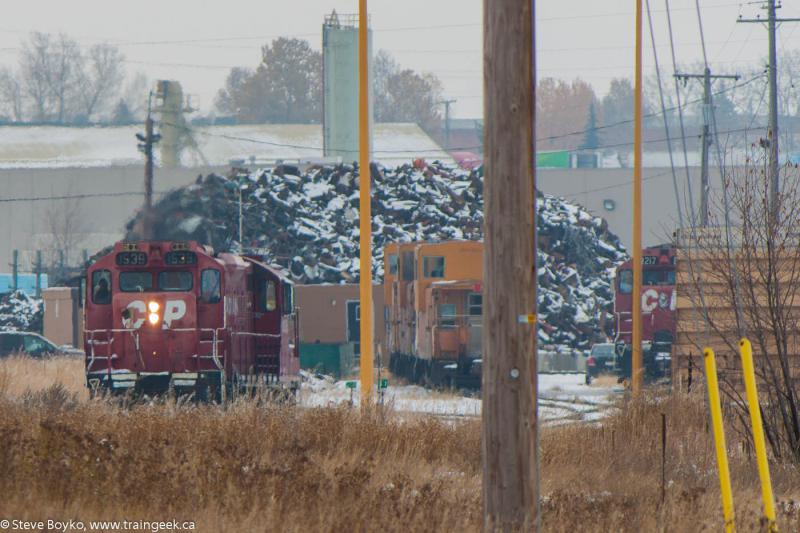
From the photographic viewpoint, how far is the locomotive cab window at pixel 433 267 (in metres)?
36.4

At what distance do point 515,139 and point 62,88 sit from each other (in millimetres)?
123273

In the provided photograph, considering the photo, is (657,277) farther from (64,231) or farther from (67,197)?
(67,197)

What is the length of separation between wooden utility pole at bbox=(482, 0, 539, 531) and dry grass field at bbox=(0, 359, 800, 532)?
903 mm

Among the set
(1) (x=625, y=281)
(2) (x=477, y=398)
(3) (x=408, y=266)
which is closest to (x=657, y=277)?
(1) (x=625, y=281)

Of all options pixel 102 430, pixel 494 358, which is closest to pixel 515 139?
pixel 494 358

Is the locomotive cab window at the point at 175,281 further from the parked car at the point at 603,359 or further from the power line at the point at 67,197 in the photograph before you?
Result: the power line at the point at 67,197

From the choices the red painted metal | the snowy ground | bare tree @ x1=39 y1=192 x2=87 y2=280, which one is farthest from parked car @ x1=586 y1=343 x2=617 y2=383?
bare tree @ x1=39 y1=192 x2=87 y2=280


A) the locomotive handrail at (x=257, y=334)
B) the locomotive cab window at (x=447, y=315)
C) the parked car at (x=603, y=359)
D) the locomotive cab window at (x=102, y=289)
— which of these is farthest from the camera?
the parked car at (x=603, y=359)

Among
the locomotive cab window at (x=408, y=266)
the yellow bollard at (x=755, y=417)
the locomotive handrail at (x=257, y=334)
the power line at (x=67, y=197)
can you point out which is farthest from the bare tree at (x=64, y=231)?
the yellow bollard at (x=755, y=417)

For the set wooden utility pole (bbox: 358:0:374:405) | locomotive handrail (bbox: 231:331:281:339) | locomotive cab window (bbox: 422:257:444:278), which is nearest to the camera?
wooden utility pole (bbox: 358:0:374:405)

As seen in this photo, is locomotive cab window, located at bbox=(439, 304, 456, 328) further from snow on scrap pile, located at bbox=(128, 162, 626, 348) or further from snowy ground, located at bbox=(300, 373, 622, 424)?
snow on scrap pile, located at bbox=(128, 162, 626, 348)

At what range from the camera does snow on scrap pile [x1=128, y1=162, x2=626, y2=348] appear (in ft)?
169

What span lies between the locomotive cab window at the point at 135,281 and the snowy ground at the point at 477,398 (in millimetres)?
3676

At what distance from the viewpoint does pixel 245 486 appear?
35.2 ft
